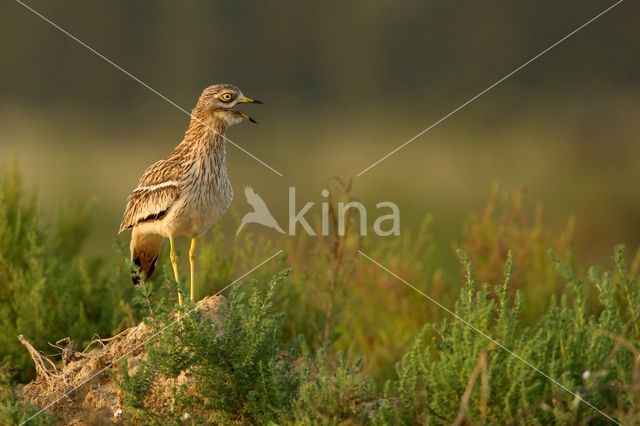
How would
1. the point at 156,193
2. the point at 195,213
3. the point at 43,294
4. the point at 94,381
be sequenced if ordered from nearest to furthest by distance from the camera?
the point at 94,381 → the point at 195,213 → the point at 156,193 → the point at 43,294

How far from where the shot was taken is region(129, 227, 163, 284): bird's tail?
335 inches

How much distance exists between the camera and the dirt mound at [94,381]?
22.4 feet

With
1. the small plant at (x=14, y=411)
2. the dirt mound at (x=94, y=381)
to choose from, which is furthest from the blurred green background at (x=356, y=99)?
the small plant at (x=14, y=411)

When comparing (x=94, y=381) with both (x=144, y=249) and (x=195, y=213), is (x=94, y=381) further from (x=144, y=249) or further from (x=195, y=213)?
(x=144, y=249)

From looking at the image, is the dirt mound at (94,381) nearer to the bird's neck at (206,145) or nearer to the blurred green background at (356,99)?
the bird's neck at (206,145)

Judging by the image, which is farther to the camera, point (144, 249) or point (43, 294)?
point (43, 294)

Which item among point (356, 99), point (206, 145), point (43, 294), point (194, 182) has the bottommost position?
point (356, 99)

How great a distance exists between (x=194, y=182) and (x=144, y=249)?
2.40 feet

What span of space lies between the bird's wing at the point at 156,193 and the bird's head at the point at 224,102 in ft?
1.17

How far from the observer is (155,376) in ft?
22.2

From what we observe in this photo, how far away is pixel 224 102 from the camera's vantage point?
820cm

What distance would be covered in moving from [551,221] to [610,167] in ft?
21.3

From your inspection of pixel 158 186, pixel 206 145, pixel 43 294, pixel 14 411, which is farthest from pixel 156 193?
pixel 14 411

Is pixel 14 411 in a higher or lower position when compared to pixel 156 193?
lower
